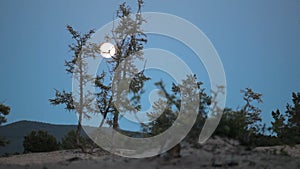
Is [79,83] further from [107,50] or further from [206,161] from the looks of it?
[206,161]

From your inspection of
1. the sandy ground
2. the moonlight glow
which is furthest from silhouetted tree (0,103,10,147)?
the sandy ground

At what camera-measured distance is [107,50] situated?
56.7 ft

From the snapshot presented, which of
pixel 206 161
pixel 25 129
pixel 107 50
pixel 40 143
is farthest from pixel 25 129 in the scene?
pixel 206 161

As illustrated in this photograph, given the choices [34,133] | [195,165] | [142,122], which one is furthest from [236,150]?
[34,133]

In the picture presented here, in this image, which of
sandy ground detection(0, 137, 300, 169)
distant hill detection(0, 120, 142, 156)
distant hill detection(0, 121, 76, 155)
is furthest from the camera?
distant hill detection(0, 121, 76, 155)

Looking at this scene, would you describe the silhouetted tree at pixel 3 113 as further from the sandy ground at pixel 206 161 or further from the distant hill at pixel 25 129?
the distant hill at pixel 25 129

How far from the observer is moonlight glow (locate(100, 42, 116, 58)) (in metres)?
17.2

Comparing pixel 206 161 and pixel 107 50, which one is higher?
pixel 107 50

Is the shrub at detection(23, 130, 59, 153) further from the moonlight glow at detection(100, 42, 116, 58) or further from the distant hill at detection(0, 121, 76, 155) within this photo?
the distant hill at detection(0, 121, 76, 155)

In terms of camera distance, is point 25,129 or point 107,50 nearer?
point 107,50

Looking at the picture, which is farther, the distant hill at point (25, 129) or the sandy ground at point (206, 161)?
the distant hill at point (25, 129)

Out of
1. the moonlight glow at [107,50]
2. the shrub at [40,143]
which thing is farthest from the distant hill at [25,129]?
the moonlight glow at [107,50]

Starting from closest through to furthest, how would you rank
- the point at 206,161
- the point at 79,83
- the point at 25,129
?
the point at 206,161, the point at 79,83, the point at 25,129

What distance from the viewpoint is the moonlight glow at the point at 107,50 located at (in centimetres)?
1720
